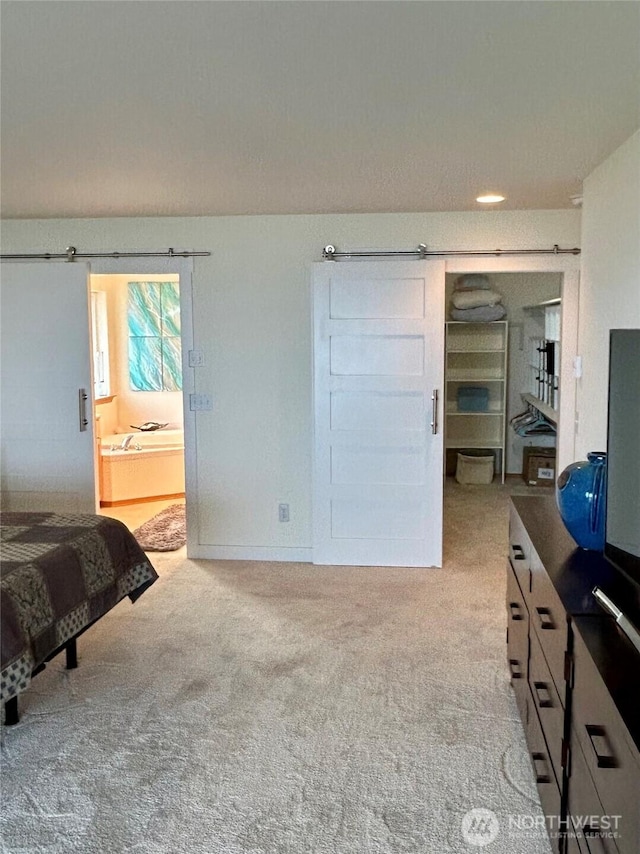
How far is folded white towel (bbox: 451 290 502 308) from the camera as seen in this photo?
671 centimetres

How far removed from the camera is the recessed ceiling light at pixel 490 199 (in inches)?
149

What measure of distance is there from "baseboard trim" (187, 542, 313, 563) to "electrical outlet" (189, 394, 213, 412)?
93 cm

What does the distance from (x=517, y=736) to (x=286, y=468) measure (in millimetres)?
2463

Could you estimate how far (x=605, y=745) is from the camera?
1.37m

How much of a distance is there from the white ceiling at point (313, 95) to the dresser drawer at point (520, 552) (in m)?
1.48

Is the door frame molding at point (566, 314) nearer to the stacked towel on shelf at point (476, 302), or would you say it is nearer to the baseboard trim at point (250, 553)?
the baseboard trim at point (250, 553)

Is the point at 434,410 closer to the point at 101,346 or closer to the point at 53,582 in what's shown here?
the point at 53,582

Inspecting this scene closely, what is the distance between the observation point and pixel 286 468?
465cm

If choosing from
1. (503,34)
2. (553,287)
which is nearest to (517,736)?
(503,34)

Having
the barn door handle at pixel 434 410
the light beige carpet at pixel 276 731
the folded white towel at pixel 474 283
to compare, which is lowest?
the light beige carpet at pixel 276 731

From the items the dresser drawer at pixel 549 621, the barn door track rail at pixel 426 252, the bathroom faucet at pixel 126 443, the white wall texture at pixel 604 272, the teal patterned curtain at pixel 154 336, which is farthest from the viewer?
the teal patterned curtain at pixel 154 336

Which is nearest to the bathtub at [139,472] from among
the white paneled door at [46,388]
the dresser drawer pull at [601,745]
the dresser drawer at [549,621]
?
the white paneled door at [46,388]

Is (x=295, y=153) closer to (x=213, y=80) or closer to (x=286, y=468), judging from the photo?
(x=213, y=80)

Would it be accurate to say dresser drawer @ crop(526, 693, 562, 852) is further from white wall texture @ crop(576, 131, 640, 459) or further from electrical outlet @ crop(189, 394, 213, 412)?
electrical outlet @ crop(189, 394, 213, 412)
